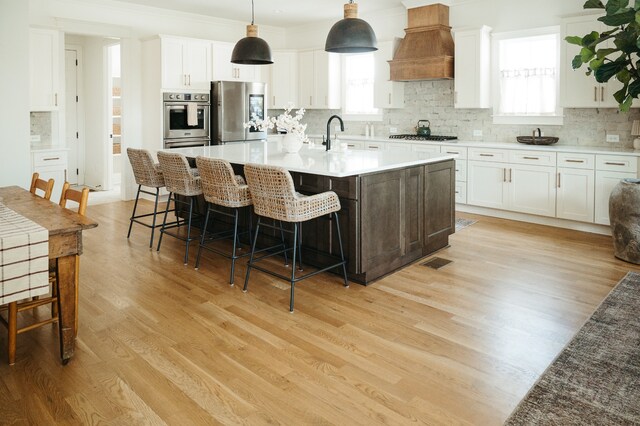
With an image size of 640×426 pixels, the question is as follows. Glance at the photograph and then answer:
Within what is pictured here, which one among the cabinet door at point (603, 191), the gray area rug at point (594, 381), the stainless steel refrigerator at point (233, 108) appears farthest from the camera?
the stainless steel refrigerator at point (233, 108)

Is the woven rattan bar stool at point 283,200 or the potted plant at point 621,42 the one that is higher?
the potted plant at point 621,42

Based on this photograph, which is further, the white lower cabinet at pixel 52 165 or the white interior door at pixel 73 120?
the white interior door at pixel 73 120

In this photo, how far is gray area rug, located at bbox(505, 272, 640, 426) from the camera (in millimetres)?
2225

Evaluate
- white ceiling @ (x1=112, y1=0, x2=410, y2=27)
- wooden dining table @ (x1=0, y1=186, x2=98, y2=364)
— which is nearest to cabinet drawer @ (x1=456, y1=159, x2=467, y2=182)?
white ceiling @ (x1=112, y1=0, x2=410, y2=27)

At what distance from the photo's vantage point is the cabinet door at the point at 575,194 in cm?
545

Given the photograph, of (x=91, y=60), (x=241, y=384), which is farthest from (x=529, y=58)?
(x=91, y=60)

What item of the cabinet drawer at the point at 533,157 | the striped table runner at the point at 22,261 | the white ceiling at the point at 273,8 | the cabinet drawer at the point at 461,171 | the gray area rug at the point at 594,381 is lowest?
the gray area rug at the point at 594,381

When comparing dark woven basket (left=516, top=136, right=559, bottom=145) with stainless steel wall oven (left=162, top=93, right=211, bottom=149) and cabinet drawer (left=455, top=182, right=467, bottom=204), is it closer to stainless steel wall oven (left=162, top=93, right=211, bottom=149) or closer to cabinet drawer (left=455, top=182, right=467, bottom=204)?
cabinet drawer (left=455, top=182, right=467, bottom=204)

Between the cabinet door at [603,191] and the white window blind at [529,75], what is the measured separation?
4.14ft

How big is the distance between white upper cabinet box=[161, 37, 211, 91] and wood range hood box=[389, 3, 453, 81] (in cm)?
280

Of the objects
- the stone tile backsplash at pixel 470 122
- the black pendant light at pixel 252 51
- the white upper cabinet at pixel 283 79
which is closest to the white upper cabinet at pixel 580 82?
the stone tile backsplash at pixel 470 122

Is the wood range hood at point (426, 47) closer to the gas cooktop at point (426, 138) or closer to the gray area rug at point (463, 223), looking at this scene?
the gas cooktop at point (426, 138)

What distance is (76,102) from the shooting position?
855 cm

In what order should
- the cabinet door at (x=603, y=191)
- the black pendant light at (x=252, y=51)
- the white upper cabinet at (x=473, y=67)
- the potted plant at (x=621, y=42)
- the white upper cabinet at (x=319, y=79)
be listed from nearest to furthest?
1. the potted plant at (x=621, y=42)
2. the black pendant light at (x=252, y=51)
3. the cabinet door at (x=603, y=191)
4. the white upper cabinet at (x=473, y=67)
5. the white upper cabinet at (x=319, y=79)
